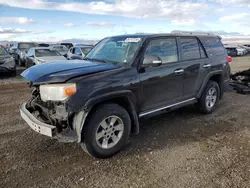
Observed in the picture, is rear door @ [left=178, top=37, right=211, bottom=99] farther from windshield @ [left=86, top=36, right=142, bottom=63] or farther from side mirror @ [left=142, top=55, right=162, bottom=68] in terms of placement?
windshield @ [left=86, top=36, right=142, bottom=63]

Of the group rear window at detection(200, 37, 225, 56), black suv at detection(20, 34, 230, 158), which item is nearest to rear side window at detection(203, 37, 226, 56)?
rear window at detection(200, 37, 225, 56)

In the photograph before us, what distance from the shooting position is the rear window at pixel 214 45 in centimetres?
533

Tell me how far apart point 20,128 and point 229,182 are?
382 centimetres

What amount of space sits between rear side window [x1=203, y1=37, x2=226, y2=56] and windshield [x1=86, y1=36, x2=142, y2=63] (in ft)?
6.75

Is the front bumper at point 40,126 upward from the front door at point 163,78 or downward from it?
downward

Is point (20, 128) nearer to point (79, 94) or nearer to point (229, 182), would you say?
point (79, 94)

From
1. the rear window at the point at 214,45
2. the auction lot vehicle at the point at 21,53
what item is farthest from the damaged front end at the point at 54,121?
the auction lot vehicle at the point at 21,53

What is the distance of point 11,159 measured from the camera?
346cm

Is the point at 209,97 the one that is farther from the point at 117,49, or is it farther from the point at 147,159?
the point at 147,159

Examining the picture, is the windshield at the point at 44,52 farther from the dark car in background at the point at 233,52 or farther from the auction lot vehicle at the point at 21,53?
the dark car in background at the point at 233,52

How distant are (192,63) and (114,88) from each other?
214cm

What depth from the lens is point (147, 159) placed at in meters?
3.46

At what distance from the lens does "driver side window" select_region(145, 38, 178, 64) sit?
4.10m

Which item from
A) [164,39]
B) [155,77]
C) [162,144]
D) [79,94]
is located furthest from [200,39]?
[79,94]
